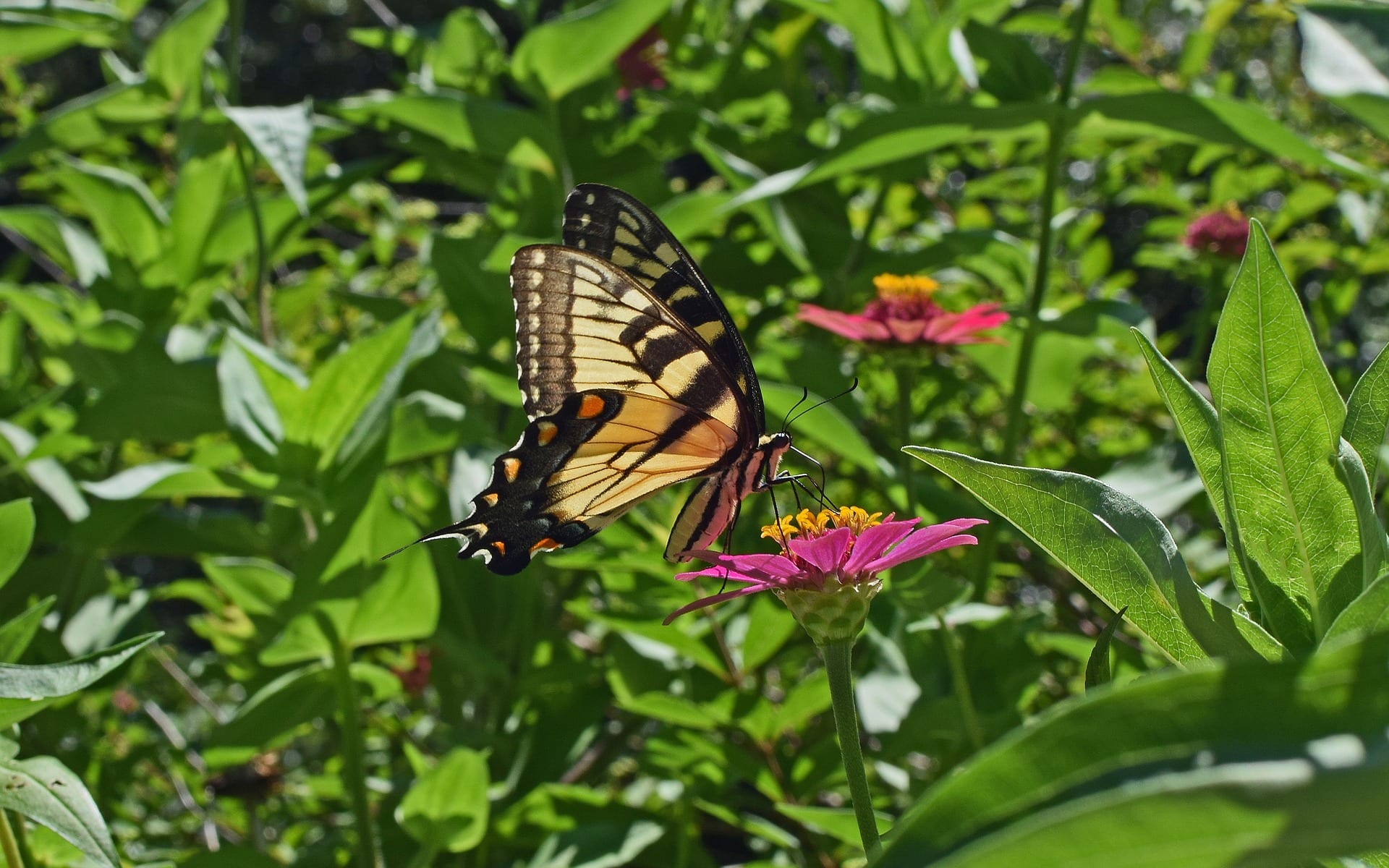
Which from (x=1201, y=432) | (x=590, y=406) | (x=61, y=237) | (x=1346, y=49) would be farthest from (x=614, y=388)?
(x=61, y=237)

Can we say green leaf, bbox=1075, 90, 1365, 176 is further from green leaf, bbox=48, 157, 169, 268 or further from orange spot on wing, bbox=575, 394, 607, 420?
green leaf, bbox=48, 157, 169, 268

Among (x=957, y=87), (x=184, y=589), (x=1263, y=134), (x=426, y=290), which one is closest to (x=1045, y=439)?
(x=957, y=87)

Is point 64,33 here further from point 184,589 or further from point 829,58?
point 829,58

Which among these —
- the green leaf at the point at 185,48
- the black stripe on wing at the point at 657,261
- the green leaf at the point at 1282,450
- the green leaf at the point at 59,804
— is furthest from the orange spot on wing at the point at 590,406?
the green leaf at the point at 185,48

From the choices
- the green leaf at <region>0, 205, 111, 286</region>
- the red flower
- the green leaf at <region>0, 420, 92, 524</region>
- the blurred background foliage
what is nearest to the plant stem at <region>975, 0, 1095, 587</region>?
the blurred background foliage

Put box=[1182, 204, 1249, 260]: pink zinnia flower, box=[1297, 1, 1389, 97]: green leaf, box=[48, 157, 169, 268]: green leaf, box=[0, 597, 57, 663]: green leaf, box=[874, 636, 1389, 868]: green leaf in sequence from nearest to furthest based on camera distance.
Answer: box=[874, 636, 1389, 868]: green leaf < box=[0, 597, 57, 663]: green leaf < box=[1297, 1, 1389, 97]: green leaf < box=[48, 157, 169, 268]: green leaf < box=[1182, 204, 1249, 260]: pink zinnia flower

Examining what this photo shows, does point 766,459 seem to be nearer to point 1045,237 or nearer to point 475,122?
point 1045,237
